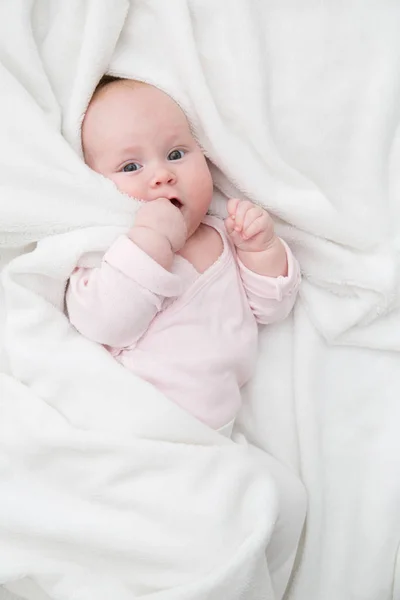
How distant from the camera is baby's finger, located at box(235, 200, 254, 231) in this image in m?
1.12

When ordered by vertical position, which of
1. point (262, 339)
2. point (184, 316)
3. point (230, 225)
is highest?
point (230, 225)

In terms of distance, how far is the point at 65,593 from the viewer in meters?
1.01

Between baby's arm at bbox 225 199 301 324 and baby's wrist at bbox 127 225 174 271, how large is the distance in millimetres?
145

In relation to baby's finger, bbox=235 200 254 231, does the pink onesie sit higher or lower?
lower

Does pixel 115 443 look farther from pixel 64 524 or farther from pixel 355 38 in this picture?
pixel 355 38

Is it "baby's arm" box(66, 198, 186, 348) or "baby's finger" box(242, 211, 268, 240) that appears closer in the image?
"baby's arm" box(66, 198, 186, 348)

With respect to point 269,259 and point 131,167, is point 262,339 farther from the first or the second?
point 131,167

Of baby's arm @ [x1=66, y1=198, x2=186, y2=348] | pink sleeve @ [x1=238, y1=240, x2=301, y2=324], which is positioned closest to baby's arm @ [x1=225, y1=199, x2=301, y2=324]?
pink sleeve @ [x1=238, y1=240, x2=301, y2=324]

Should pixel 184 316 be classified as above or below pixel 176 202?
below

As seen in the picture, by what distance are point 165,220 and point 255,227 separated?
15 cm

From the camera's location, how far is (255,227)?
1.12 metres

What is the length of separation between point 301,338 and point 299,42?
1.72 feet

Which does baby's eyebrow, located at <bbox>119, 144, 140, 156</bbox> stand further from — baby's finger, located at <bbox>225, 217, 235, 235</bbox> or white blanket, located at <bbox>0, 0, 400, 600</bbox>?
baby's finger, located at <bbox>225, 217, 235, 235</bbox>

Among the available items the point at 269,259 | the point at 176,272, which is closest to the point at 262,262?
the point at 269,259
